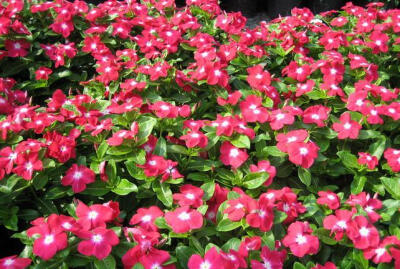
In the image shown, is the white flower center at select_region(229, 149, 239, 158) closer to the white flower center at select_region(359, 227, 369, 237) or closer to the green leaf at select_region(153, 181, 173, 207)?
the green leaf at select_region(153, 181, 173, 207)

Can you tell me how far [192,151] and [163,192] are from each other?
0.24 m

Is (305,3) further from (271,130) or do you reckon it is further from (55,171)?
(55,171)

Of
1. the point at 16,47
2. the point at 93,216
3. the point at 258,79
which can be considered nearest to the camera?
the point at 93,216

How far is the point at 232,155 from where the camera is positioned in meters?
1.67

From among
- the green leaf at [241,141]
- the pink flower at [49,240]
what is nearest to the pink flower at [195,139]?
the green leaf at [241,141]

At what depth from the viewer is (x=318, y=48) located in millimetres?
2596

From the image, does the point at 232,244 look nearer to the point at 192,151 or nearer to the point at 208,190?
the point at 208,190

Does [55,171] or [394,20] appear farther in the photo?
[394,20]

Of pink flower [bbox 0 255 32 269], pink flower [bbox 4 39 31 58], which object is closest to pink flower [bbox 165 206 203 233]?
pink flower [bbox 0 255 32 269]

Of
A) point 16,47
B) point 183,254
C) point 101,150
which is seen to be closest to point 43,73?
point 16,47

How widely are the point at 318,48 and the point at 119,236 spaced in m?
1.79

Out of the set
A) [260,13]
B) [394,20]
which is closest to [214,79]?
[394,20]

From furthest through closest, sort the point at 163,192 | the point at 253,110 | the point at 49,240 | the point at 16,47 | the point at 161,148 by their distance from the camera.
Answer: the point at 16,47 → the point at 253,110 → the point at 161,148 → the point at 163,192 → the point at 49,240

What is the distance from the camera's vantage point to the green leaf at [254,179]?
1593 millimetres
